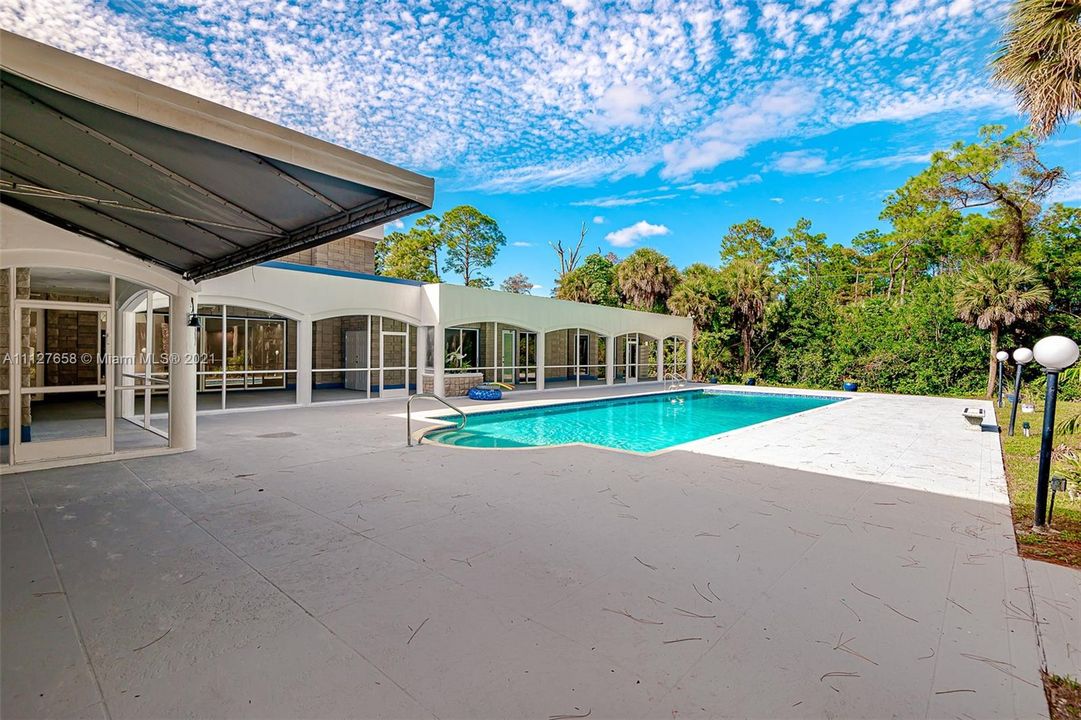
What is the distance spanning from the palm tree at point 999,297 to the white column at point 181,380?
21.1 m

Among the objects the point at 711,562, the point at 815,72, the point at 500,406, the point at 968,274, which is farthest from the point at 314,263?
the point at 968,274

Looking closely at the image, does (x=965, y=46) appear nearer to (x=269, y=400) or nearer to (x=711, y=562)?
(x=711, y=562)

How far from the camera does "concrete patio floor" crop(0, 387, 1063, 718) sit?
223 cm

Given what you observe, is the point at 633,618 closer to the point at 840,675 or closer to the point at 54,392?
the point at 840,675

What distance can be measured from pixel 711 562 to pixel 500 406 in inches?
399

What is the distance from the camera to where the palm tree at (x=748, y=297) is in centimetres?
2203

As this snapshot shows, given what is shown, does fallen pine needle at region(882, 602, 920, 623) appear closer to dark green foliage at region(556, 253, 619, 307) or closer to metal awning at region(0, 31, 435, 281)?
metal awning at region(0, 31, 435, 281)

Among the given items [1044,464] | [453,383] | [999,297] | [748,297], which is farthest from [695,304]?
[1044,464]

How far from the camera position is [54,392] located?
6402 mm

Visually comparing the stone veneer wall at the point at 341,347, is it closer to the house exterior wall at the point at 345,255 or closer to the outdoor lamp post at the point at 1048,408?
the house exterior wall at the point at 345,255

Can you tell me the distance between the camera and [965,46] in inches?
664

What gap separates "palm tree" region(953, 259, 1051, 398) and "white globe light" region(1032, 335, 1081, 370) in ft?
49.2

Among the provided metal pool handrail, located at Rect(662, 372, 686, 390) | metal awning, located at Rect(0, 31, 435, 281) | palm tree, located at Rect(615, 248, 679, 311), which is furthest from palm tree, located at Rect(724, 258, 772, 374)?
metal awning, located at Rect(0, 31, 435, 281)

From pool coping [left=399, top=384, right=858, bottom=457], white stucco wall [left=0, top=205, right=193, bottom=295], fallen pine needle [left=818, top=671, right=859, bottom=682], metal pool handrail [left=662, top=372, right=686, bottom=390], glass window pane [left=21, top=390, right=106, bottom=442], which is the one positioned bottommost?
fallen pine needle [left=818, top=671, right=859, bottom=682]
